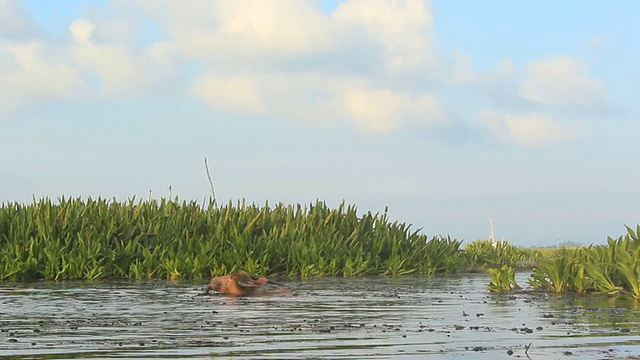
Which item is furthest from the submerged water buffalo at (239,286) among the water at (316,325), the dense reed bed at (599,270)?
the dense reed bed at (599,270)

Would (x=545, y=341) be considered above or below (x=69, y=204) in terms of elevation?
below

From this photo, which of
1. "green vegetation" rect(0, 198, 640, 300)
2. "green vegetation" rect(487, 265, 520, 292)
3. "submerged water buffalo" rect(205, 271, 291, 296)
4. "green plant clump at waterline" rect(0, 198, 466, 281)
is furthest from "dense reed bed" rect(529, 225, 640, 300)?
"green plant clump at waterline" rect(0, 198, 466, 281)

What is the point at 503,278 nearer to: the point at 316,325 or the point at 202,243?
the point at 316,325

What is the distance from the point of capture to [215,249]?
21.7 meters

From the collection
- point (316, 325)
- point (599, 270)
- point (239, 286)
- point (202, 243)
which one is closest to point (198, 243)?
point (202, 243)

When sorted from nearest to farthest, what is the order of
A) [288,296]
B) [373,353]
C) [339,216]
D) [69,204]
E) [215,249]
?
[373,353] < [288,296] < [215,249] < [69,204] < [339,216]

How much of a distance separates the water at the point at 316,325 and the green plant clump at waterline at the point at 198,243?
14.0 ft

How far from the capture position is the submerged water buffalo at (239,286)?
1495 centimetres

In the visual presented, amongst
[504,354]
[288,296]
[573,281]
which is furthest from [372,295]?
[504,354]

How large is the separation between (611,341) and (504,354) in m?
1.55

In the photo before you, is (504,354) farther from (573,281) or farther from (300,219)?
(300,219)

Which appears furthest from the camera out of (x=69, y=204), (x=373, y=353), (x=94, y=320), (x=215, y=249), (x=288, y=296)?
(x=69, y=204)

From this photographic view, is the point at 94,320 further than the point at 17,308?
No

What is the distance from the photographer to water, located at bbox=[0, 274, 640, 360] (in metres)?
7.56
